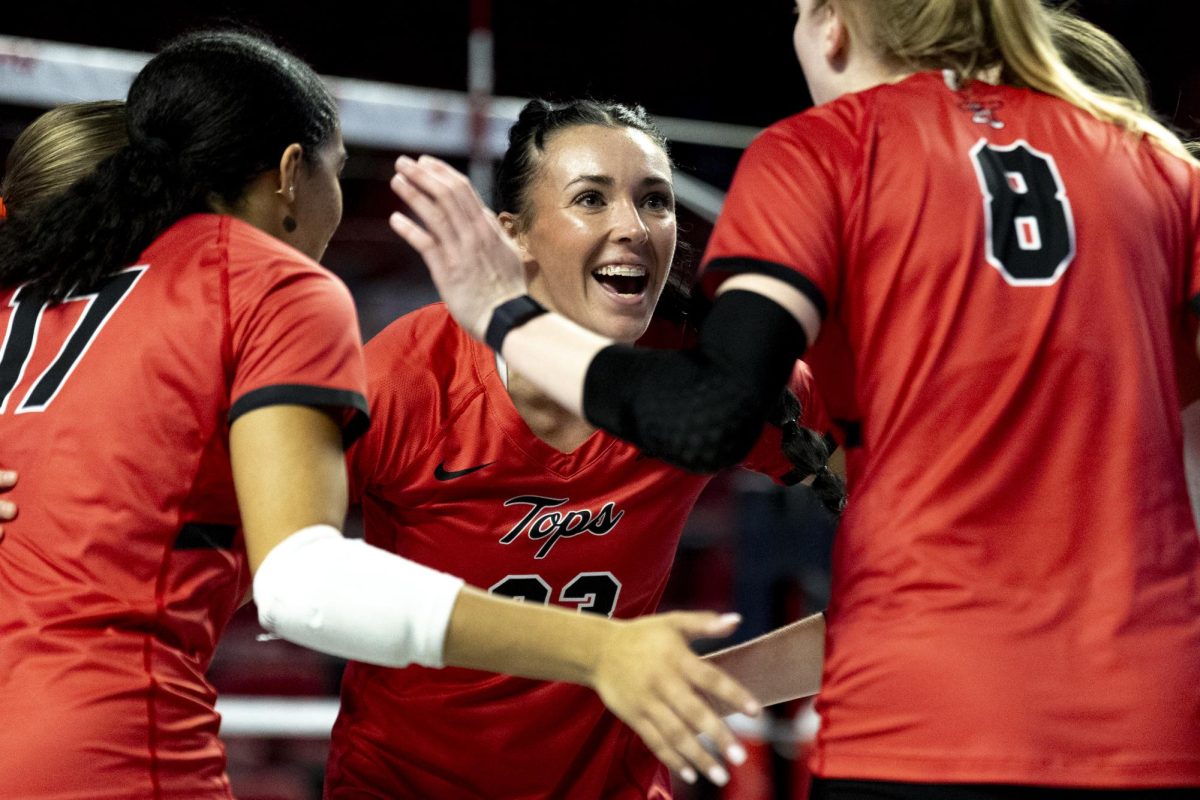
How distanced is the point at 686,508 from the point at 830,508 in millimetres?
284

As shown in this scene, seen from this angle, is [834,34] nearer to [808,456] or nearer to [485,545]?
[808,456]

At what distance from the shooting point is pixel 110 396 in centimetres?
159

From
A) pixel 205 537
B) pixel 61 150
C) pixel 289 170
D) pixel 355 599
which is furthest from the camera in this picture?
pixel 61 150

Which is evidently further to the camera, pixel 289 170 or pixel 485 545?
pixel 485 545

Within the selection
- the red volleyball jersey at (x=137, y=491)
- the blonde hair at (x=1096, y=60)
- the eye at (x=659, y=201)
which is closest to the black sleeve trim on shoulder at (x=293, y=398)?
the red volleyball jersey at (x=137, y=491)

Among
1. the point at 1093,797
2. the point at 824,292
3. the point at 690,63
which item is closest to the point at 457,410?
the point at 824,292

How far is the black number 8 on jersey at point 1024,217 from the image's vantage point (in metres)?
1.39

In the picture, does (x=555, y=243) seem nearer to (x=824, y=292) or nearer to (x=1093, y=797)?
(x=824, y=292)

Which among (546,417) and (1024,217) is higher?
(1024,217)

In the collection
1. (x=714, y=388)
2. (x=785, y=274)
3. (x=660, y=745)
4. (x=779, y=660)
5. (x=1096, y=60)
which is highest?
(x=1096, y=60)

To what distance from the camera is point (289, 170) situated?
1.87 meters

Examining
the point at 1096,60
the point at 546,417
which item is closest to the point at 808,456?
the point at 546,417

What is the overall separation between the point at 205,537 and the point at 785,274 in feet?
2.63

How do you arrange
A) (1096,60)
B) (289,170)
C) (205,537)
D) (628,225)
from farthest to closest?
(628,225) → (289,170) → (1096,60) → (205,537)
